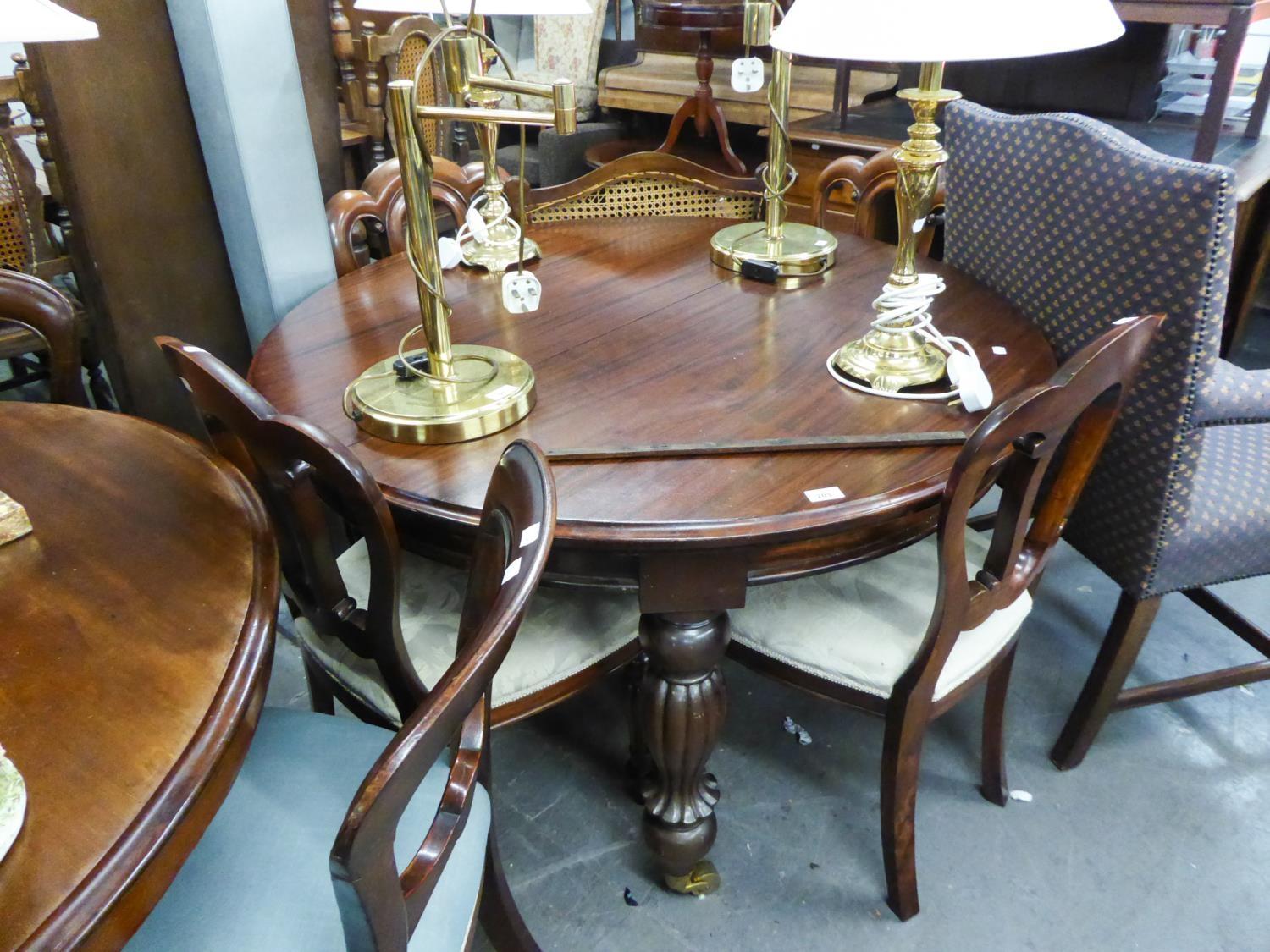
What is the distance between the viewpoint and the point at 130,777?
1.89ft

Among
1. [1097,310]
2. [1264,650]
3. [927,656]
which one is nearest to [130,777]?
[927,656]

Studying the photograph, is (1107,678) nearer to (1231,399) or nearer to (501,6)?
(1231,399)

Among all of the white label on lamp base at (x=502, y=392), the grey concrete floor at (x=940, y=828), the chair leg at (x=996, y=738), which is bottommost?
the grey concrete floor at (x=940, y=828)

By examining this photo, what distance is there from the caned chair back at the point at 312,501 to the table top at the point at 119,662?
1.7 inches

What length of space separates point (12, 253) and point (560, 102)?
2073 mm

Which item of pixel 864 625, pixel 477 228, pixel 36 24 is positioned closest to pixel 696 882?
pixel 864 625

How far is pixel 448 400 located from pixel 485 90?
1.81ft

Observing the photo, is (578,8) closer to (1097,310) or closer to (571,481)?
(571,481)

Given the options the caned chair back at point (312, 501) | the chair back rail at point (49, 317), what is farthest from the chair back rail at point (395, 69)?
the caned chair back at point (312, 501)

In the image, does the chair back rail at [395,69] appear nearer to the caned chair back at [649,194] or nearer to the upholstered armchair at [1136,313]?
the caned chair back at [649,194]

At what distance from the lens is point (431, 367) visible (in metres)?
1.07

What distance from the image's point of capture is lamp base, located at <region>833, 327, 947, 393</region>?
1.14 metres

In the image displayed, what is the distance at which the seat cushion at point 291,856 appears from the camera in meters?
0.73

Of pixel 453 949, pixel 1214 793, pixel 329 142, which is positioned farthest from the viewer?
pixel 329 142
